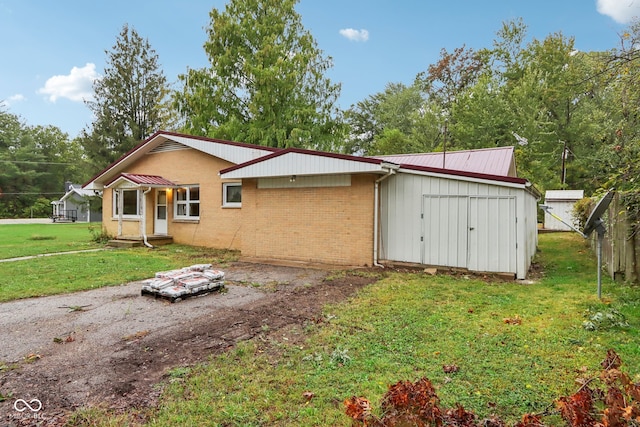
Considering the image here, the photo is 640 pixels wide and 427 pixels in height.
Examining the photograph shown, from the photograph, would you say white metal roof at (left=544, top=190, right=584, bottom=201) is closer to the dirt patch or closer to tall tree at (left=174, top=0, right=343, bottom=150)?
tall tree at (left=174, top=0, right=343, bottom=150)

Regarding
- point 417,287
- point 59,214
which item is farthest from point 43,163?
point 417,287

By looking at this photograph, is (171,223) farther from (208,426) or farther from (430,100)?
(430,100)

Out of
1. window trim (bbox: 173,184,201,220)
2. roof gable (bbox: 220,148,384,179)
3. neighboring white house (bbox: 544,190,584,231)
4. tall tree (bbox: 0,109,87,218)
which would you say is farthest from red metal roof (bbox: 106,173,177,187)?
tall tree (bbox: 0,109,87,218)

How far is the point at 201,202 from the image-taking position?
14.6 meters

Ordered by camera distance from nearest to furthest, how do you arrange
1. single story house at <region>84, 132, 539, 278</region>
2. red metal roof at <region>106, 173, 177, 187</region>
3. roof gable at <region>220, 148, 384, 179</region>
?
single story house at <region>84, 132, 539, 278</region>, roof gable at <region>220, 148, 384, 179</region>, red metal roof at <region>106, 173, 177, 187</region>

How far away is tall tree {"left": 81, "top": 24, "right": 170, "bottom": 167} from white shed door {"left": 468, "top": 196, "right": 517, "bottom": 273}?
28.2 m

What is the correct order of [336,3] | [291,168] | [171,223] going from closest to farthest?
[291,168] → [171,223] → [336,3]

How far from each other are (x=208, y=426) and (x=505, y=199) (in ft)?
25.1

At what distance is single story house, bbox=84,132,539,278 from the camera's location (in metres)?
8.34

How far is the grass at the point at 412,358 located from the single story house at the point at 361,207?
5.77 ft

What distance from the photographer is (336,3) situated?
17797mm

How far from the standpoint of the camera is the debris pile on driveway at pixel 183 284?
6.40 meters

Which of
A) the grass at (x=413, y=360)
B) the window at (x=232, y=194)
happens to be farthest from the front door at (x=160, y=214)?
the grass at (x=413, y=360)

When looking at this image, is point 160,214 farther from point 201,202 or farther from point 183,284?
point 183,284
